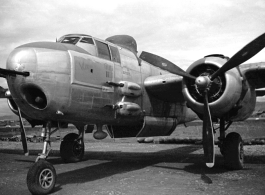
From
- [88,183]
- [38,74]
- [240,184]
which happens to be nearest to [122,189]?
[88,183]

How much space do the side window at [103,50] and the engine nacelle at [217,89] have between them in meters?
2.56

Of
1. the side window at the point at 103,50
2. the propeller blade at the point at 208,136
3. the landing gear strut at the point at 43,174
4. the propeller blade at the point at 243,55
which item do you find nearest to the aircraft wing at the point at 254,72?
the propeller blade at the point at 243,55

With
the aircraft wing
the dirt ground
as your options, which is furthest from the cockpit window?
the aircraft wing

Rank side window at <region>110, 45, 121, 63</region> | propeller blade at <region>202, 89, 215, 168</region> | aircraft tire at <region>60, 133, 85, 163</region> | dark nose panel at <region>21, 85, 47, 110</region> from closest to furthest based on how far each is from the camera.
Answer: dark nose panel at <region>21, 85, 47, 110</region> → propeller blade at <region>202, 89, 215, 168</region> → side window at <region>110, 45, 121, 63</region> → aircraft tire at <region>60, 133, 85, 163</region>

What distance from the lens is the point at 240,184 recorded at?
659cm

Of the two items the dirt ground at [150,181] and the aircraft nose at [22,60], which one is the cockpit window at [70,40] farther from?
the dirt ground at [150,181]

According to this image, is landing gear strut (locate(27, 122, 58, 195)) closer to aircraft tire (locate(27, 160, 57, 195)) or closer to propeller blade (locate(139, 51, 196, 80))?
aircraft tire (locate(27, 160, 57, 195))

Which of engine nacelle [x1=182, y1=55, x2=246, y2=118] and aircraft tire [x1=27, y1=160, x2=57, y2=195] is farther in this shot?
engine nacelle [x1=182, y1=55, x2=246, y2=118]

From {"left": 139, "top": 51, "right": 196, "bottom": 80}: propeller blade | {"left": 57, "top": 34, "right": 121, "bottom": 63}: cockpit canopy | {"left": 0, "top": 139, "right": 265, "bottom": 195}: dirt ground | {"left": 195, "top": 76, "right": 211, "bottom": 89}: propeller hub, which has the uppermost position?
{"left": 57, "top": 34, "right": 121, "bottom": 63}: cockpit canopy

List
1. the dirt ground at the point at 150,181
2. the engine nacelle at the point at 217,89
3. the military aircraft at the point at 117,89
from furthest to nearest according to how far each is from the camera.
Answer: the engine nacelle at the point at 217,89 → the military aircraft at the point at 117,89 → the dirt ground at the point at 150,181

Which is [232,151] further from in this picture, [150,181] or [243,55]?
[150,181]

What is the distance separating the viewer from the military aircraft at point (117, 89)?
650 cm

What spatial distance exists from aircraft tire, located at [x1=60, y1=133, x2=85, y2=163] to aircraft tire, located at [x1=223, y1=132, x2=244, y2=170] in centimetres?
600

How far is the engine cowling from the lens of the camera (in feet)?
25.7
